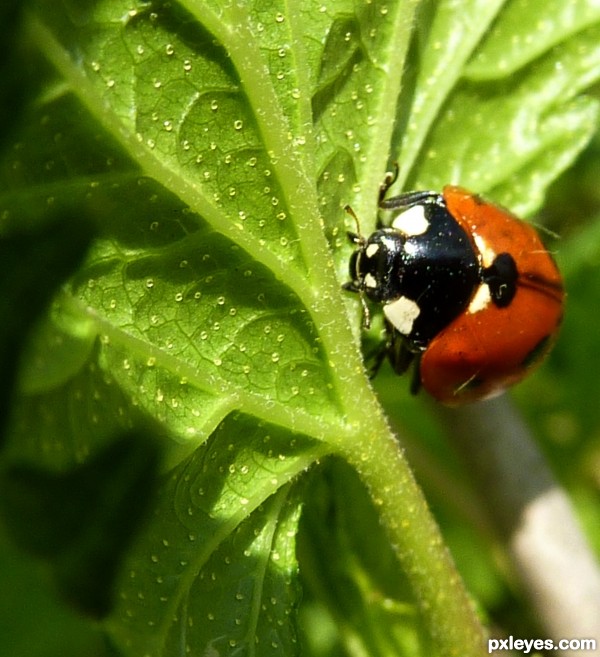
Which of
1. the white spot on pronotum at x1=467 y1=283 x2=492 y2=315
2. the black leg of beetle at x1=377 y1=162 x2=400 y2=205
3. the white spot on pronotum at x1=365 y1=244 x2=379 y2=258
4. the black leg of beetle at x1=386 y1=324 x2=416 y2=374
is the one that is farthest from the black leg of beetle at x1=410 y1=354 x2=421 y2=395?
the black leg of beetle at x1=377 y1=162 x2=400 y2=205

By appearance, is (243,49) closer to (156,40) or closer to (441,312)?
(156,40)

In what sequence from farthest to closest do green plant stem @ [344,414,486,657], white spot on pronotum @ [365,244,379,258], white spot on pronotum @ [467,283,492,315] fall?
white spot on pronotum @ [467,283,492,315] < white spot on pronotum @ [365,244,379,258] < green plant stem @ [344,414,486,657]

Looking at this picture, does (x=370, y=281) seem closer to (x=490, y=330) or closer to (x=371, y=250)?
(x=371, y=250)

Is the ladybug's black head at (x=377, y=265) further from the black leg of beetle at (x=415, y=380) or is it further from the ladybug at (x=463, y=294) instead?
the black leg of beetle at (x=415, y=380)

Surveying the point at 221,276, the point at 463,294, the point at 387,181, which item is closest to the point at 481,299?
the point at 463,294

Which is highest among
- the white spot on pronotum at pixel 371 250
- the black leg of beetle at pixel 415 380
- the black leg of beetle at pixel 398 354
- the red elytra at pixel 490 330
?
the white spot on pronotum at pixel 371 250

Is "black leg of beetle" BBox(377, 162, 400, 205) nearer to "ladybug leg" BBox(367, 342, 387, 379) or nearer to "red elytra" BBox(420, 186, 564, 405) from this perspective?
"red elytra" BBox(420, 186, 564, 405)

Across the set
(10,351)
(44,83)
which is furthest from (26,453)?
(44,83)

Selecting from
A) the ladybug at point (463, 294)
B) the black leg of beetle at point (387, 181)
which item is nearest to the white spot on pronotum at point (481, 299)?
the ladybug at point (463, 294)
